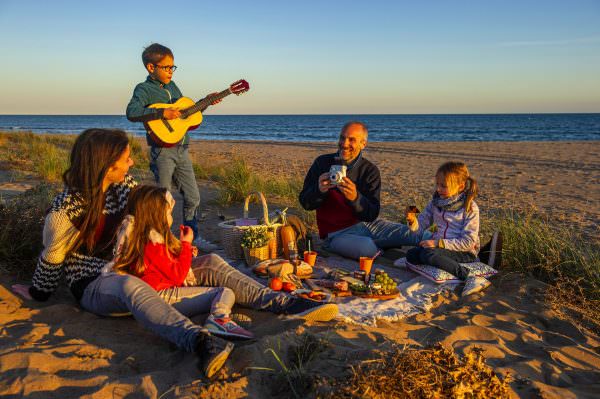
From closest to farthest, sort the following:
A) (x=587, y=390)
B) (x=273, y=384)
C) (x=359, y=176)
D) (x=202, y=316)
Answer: (x=273, y=384) → (x=587, y=390) → (x=202, y=316) → (x=359, y=176)

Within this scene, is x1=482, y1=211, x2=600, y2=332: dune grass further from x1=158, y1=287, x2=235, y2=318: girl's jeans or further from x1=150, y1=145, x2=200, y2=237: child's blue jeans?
x1=150, y1=145, x2=200, y2=237: child's blue jeans

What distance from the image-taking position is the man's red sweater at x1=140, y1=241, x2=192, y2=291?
3438 mm

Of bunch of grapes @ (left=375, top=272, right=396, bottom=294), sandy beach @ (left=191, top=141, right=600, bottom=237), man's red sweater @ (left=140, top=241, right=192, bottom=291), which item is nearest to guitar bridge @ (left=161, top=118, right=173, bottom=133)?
man's red sweater @ (left=140, top=241, right=192, bottom=291)

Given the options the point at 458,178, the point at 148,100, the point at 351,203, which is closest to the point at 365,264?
the point at 351,203

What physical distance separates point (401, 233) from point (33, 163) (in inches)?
366

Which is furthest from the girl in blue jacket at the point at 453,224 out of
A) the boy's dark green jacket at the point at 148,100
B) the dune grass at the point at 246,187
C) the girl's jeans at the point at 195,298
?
the dune grass at the point at 246,187

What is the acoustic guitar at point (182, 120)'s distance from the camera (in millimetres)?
5332

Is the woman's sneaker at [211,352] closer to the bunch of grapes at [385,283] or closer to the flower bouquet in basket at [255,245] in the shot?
the bunch of grapes at [385,283]

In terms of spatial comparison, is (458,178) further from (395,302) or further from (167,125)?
(167,125)

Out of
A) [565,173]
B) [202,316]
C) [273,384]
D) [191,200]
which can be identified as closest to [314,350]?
[273,384]

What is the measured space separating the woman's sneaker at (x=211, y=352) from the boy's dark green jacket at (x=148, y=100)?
3150 millimetres

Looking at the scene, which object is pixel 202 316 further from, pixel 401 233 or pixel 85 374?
pixel 401 233

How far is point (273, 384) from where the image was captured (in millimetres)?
2541

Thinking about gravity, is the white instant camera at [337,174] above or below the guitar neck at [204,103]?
below
